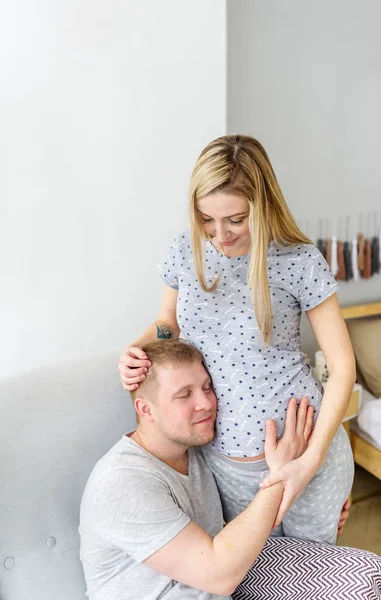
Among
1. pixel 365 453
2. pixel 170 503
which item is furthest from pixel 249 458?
pixel 365 453

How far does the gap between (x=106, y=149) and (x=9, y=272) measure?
18.5 inches

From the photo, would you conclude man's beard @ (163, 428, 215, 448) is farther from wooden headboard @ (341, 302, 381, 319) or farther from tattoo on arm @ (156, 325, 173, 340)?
wooden headboard @ (341, 302, 381, 319)

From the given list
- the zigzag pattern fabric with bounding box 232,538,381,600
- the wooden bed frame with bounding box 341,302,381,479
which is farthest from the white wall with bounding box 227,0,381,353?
the zigzag pattern fabric with bounding box 232,538,381,600

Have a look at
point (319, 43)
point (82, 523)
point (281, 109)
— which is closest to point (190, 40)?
point (281, 109)

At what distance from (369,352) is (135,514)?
5.69 ft

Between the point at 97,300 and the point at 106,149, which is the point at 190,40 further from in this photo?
the point at 97,300

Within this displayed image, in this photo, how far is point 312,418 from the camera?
127 centimetres

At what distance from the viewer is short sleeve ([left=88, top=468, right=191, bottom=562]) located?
1.07 m

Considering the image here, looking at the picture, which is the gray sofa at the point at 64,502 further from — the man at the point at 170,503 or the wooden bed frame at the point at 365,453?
the wooden bed frame at the point at 365,453

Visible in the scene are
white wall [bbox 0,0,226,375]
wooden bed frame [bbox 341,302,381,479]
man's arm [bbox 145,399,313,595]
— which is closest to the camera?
man's arm [bbox 145,399,313,595]

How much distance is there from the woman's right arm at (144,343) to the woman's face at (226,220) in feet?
0.78

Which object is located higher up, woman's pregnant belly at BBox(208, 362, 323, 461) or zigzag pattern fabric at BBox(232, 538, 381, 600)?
woman's pregnant belly at BBox(208, 362, 323, 461)

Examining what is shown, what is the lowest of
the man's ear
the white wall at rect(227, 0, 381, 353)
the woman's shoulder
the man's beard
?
the man's beard

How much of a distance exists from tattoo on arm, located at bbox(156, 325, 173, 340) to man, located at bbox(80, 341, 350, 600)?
11 cm
